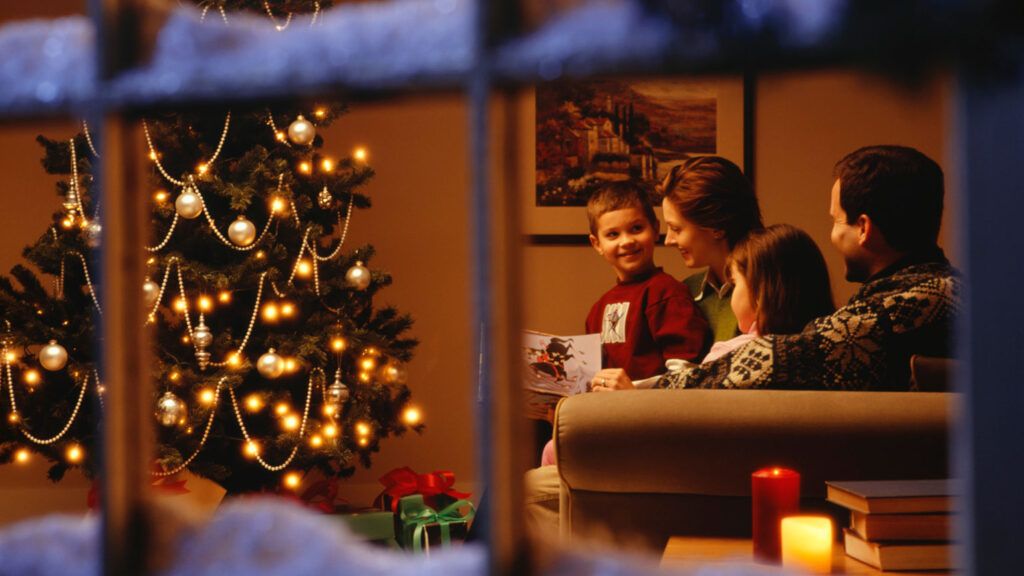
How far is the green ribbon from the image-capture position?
290 cm

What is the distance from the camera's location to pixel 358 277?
3162 millimetres

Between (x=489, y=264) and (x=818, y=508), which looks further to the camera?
(x=818, y=508)

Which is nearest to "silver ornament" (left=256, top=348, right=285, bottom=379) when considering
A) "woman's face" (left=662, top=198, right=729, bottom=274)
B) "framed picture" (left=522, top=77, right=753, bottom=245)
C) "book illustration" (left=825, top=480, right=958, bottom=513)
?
"woman's face" (left=662, top=198, right=729, bottom=274)

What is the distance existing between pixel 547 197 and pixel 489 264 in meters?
4.02

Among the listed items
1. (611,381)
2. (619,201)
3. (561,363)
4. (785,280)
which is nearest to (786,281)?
→ (785,280)

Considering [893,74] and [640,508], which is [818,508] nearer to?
[640,508]

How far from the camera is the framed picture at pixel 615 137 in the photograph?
4355mm

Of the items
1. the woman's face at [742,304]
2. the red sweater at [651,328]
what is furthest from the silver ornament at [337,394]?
the woman's face at [742,304]

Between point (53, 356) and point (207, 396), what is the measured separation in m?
0.44

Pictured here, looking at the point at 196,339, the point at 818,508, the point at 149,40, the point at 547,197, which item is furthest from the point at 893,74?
the point at 547,197

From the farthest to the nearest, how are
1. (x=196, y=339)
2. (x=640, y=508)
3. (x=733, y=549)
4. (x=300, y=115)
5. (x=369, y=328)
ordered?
(x=369, y=328) → (x=300, y=115) → (x=196, y=339) → (x=640, y=508) → (x=733, y=549)

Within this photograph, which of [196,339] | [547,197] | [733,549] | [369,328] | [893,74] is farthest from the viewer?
[547,197]

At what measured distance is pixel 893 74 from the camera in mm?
321

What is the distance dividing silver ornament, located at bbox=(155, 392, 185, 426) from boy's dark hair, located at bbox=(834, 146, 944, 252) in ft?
6.19
